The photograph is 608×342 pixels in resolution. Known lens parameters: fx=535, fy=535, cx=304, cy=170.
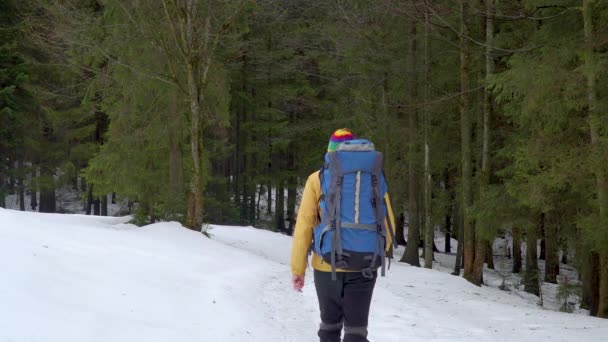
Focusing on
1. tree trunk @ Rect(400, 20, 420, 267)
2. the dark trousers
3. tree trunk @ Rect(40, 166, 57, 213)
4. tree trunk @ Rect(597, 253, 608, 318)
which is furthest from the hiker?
tree trunk @ Rect(40, 166, 57, 213)

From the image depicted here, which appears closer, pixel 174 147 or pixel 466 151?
pixel 466 151

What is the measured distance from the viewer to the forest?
9.79 m

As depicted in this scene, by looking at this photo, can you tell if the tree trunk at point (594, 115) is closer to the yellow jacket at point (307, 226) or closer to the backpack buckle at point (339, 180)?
the yellow jacket at point (307, 226)

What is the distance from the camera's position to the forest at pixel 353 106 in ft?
32.1

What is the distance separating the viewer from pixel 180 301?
20.8 feet

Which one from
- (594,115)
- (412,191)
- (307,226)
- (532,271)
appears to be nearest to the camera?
(307,226)

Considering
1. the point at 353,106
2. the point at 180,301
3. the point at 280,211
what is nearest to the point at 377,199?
the point at 180,301

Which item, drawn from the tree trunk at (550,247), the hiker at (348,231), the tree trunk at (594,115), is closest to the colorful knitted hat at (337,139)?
the hiker at (348,231)

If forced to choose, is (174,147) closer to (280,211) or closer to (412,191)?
(412,191)

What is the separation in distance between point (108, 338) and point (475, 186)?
43.8 ft

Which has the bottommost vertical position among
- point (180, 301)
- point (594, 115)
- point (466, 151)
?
point (180, 301)

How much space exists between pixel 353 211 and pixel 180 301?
3.24 metres

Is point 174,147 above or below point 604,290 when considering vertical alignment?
above

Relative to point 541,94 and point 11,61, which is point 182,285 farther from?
point 11,61
